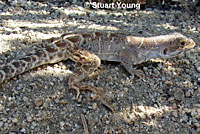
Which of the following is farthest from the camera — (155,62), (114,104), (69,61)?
(155,62)

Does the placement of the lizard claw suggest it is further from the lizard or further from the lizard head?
the lizard head

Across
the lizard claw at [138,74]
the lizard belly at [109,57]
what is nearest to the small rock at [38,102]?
the lizard belly at [109,57]

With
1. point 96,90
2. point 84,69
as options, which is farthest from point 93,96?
point 84,69

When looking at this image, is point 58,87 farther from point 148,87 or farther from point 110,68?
point 148,87

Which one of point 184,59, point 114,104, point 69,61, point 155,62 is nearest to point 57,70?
point 69,61

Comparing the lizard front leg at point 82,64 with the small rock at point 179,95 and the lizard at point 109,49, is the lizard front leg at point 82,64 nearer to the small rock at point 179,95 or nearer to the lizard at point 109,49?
the lizard at point 109,49
